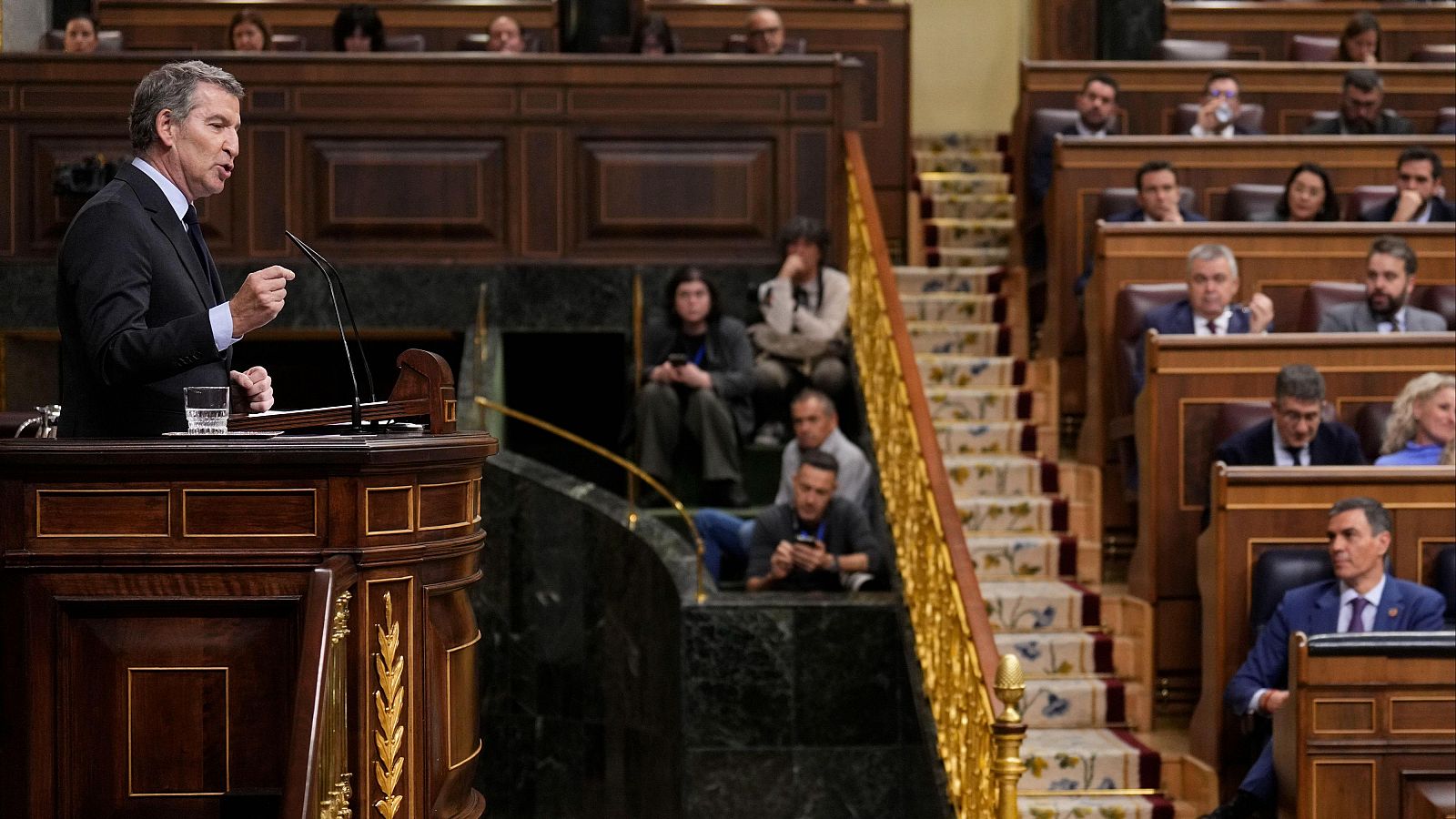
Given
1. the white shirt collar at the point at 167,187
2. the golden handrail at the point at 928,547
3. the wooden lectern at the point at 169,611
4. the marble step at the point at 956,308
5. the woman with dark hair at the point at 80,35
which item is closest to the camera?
A: the wooden lectern at the point at 169,611

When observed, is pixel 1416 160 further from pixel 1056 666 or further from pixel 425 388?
pixel 425 388

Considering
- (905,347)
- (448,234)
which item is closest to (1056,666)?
(905,347)

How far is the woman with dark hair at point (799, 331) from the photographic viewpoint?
5.94 meters

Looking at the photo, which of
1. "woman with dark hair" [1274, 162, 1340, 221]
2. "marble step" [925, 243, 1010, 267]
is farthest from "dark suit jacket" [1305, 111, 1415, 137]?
"marble step" [925, 243, 1010, 267]

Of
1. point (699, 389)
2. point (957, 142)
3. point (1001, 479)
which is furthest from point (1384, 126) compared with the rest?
point (699, 389)

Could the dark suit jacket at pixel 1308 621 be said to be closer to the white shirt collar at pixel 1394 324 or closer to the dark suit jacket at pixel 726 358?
the white shirt collar at pixel 1394 324

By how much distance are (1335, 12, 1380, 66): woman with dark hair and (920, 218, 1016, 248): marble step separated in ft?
6.74

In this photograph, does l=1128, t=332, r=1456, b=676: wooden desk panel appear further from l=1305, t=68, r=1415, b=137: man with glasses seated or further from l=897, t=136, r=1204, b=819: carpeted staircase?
l=1305, t=68, r=1415, b=137: man with glasses seated

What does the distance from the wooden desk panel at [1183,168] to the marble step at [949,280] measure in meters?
0.52

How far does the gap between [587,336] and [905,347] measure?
2.17 metres

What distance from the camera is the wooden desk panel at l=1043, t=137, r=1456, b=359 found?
627cm

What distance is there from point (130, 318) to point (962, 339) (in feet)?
15.0

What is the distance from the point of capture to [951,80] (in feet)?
32.0

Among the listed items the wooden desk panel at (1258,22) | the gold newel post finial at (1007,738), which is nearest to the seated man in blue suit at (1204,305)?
the gold newel post finial at (1007,738)
